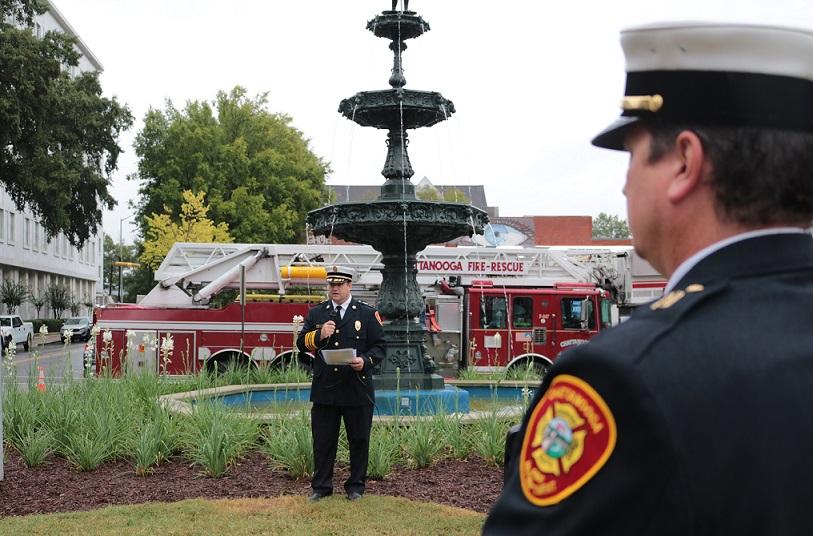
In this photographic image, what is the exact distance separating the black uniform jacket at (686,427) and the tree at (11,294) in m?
56.7

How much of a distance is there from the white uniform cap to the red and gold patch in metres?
0.50

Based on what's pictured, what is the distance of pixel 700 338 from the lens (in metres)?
1.25

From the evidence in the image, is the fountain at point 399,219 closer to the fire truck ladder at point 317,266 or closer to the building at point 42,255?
the fire truck ladder at point 317,266

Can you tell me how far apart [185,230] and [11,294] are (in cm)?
1972

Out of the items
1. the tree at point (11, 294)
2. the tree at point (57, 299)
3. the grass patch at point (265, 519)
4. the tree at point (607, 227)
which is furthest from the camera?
the tree at point (607, 227)

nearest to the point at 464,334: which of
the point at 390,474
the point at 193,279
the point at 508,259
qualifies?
the point at 508,259

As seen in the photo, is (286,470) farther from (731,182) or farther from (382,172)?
(731,182)

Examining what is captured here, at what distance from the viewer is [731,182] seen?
4.49 feet

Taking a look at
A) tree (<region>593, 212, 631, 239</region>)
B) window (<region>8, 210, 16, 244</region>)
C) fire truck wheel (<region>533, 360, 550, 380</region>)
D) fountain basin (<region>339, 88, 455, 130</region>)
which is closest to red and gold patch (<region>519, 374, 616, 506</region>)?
fountain basin (<region>339, 88, 455, 130</region>)

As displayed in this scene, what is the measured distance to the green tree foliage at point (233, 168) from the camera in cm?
4419

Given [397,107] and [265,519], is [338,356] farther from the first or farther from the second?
[397,107]

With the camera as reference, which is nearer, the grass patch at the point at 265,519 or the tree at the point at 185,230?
the grass patch at the point at 265,519

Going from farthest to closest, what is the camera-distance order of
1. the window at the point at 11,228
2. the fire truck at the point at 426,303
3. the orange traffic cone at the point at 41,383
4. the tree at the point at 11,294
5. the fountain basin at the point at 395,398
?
the window at the point at 11,228, the tree at the point at 11,294, the fire truck at the point at 426,303, the orange traffic cone at the point at 41,383, the fountain basin at the point at 395,398

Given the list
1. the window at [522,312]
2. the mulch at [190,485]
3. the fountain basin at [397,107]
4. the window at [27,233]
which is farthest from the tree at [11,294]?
the mulch at [190,485]
